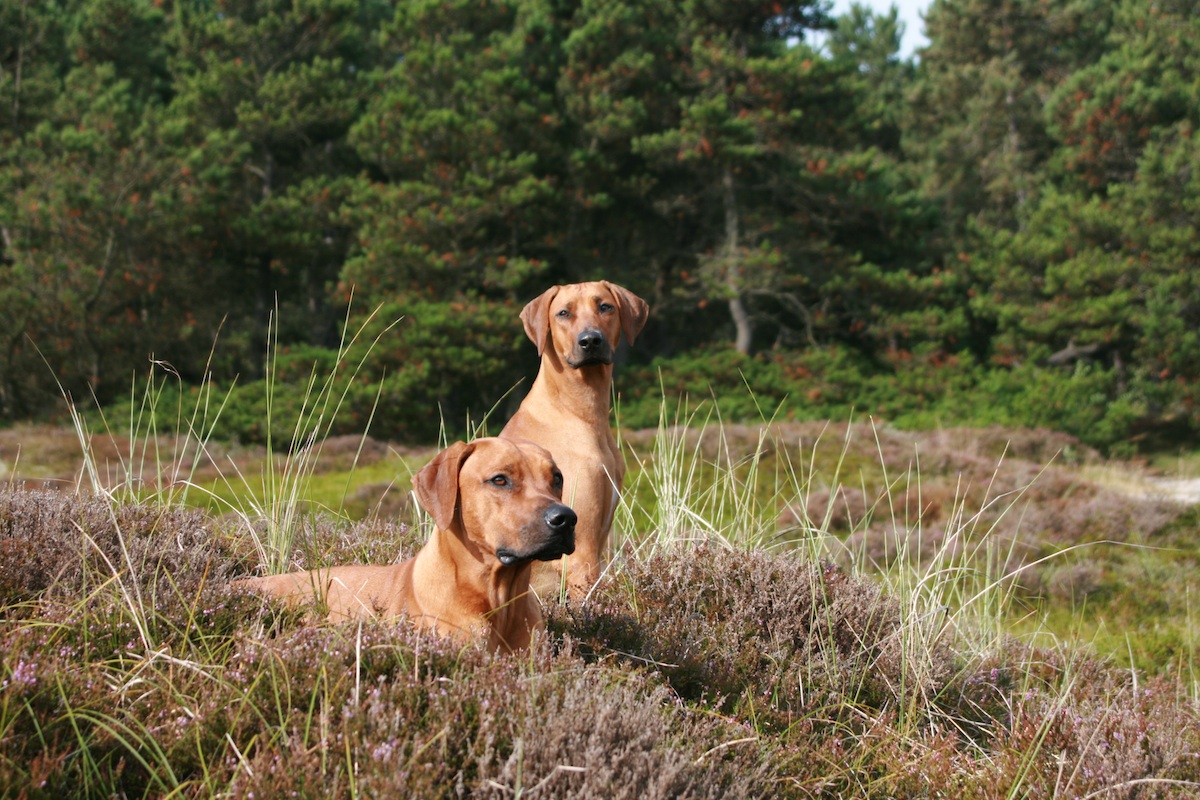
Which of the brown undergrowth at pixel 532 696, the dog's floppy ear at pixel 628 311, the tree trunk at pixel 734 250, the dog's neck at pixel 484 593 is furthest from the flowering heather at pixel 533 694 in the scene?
the tree trunk at pixel 734 250

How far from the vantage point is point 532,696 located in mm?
2688

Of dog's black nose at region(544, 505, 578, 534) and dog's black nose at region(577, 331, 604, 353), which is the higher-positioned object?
dog's black nose at region(577, 331, 604, 353)

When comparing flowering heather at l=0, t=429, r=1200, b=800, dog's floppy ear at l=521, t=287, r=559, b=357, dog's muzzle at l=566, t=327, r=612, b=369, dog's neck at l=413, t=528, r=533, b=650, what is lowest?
flowering heather at l=0, t=429, r=1200, b=800

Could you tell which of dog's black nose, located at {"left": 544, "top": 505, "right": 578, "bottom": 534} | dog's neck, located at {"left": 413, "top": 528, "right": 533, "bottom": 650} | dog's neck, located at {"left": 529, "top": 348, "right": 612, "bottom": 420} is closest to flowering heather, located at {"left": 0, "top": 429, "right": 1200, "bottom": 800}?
dog's neck, located at {"left": 413, "top": 528, "right": 533, "bottom": 650}

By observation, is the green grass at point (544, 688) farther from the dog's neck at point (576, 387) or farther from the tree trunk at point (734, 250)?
the tree trunk at point (734, 250)

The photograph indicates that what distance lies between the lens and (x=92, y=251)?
2016cm

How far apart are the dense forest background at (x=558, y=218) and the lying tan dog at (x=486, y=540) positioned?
15464mm

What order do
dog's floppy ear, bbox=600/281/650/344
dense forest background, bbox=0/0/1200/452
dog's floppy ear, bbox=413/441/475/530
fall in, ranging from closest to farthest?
dog's floppy ear, bbox=413/441/475/530, dog's floppy ear, bbox=600/281/650/344, dense forest background, bbox=0/0/1200/452

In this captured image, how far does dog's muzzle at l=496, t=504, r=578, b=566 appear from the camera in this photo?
304 cm

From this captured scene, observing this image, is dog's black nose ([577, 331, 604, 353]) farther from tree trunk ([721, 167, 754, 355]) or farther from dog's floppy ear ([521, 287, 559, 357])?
tree trunk ([721, 167, 754, 355])

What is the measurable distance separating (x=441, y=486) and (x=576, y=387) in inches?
61.4

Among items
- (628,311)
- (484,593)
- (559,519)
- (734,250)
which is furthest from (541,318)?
(734,250)

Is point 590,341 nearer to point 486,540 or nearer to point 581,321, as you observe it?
point 581,321

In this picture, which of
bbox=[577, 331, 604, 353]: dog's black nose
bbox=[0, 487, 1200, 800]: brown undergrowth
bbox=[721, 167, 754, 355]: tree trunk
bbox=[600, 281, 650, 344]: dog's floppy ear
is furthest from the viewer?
bbox=[721, 167, 754, 355]: tree trunk
